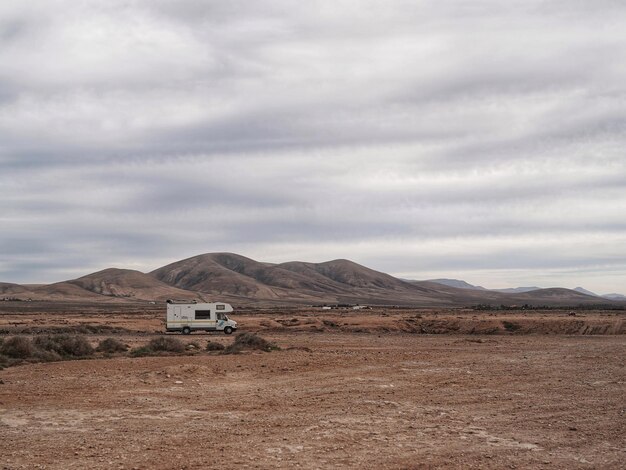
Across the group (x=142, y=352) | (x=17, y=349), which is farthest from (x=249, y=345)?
(x=17, y=349)

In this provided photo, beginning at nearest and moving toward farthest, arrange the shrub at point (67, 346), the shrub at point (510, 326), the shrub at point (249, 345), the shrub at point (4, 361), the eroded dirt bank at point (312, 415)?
the eroded dirt bank at point (312, 415), the shrub at point (4, 361), the shrub at point (67, 346), the shrub at point (249, 345), the shrub at point (510, 326)

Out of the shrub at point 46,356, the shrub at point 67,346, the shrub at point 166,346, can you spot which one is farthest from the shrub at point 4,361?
the shrub at point 166,346

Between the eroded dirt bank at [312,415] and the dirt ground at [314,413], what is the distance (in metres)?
0.04

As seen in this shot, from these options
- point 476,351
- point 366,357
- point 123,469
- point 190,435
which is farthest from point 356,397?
point 476,351

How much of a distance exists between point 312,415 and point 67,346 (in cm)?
1888

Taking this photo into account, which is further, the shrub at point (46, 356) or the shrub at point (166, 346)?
the shrub at point (166, 346)

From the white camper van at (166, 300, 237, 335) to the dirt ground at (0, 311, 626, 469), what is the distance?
2271 centimetres

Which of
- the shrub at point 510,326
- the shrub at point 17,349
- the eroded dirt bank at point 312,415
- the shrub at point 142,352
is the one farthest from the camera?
the shrub at point 510,326

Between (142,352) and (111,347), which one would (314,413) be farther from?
(111,347)

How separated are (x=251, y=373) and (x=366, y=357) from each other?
727 cm

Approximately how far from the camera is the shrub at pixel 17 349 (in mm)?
26906

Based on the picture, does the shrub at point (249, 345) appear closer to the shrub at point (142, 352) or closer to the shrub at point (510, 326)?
the shrub at point (142, 352)

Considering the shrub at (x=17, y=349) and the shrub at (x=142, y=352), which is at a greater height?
the shrub at (x=17, y=349)

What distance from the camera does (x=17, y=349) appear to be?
27125 mm
